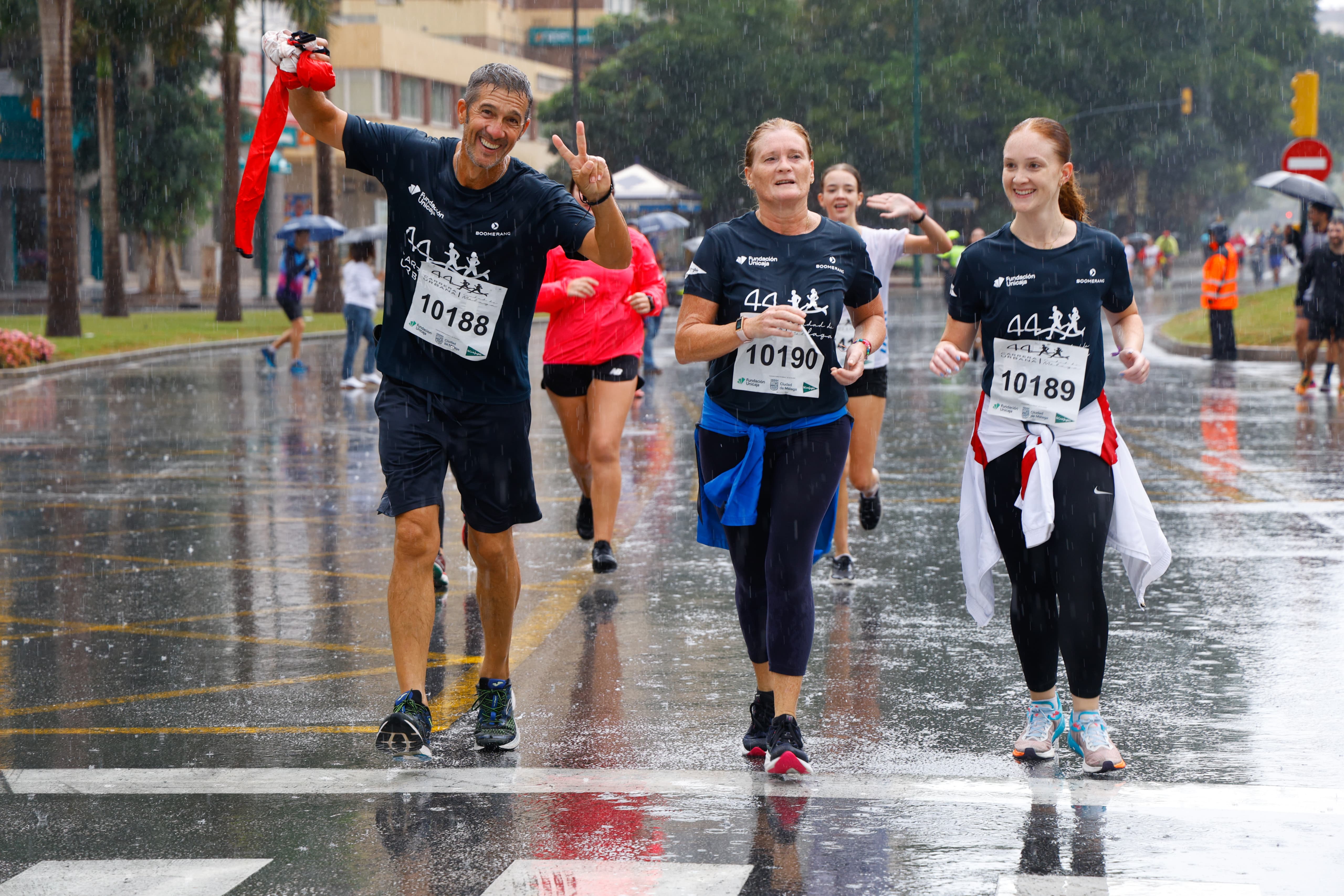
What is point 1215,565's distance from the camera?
8523 millimetres

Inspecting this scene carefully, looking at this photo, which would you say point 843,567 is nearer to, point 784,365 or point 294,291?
point 784,365

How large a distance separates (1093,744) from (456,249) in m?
2.44

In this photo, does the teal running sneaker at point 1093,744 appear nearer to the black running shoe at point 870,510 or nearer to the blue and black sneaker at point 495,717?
the blue and black sneaker at point 495,717

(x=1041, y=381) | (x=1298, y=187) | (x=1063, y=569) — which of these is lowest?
(x=1063, y=569)

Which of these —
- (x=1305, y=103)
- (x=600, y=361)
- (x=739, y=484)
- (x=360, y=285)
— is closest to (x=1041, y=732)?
(x=739, y=484)

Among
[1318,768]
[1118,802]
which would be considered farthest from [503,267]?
[1318,768]

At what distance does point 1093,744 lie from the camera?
5145mm

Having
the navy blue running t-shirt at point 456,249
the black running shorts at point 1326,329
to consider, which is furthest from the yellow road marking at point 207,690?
the black running shorts at point 1326,329

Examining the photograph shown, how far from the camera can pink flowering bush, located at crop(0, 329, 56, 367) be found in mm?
22906

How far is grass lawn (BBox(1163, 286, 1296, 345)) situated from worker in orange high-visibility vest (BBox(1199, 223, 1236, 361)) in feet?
0.72

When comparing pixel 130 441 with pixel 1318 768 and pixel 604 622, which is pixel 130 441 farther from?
pixel 1318 768

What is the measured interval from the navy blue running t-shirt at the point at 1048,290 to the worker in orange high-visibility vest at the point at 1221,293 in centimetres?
1718

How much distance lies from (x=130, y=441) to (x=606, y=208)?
10459mm

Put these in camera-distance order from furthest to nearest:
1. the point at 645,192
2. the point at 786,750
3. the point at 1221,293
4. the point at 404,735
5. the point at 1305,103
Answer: the point at 645,192 → the point at 1305,103 → the point at 1221,293 → the point at 404,735 → the point at 786,750
